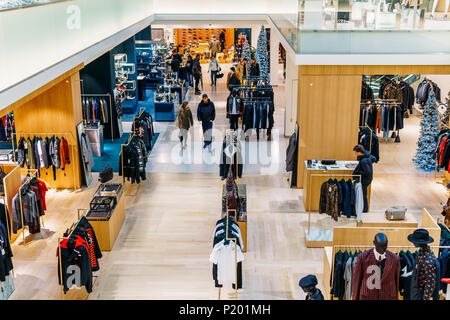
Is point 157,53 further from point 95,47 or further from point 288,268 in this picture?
point 288,268

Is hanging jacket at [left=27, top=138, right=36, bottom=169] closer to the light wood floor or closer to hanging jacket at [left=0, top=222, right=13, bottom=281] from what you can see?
the light wood floor

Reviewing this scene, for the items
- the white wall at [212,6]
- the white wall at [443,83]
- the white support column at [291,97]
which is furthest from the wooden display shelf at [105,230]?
the white wall at [443,83]

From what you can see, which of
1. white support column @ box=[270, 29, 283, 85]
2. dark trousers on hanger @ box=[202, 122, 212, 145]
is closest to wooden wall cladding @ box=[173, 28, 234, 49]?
white support column @ box=[270, 29, 283, 85]

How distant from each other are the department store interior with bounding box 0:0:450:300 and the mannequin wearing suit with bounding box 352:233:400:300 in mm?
25

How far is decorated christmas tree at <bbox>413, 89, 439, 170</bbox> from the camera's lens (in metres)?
12.9

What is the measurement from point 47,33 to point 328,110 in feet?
17.5

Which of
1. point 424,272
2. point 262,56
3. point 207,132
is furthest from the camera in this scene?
point 262,56

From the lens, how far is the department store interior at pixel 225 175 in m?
7.48

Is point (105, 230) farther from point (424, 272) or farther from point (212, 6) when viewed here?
point (212, 6)

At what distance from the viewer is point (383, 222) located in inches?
344

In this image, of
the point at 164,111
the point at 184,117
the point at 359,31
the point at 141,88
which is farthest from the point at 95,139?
the point at 141,88

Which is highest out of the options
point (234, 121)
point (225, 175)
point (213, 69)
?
point (213, 69)
